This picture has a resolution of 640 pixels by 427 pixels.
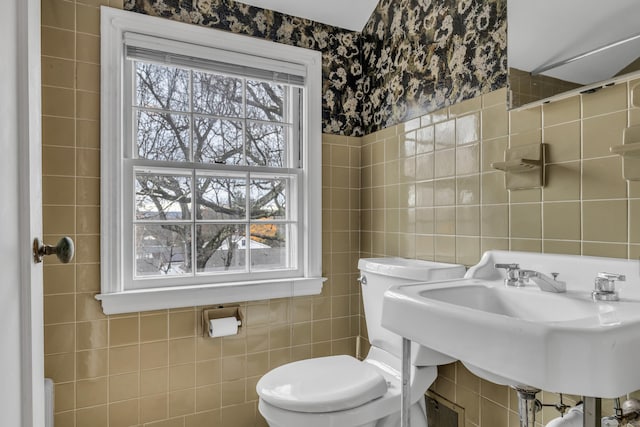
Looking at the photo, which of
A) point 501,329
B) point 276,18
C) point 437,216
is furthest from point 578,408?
point 276,18

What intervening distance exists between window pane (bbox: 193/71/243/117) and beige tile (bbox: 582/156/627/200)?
1496mm

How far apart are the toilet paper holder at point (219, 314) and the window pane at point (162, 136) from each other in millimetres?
728

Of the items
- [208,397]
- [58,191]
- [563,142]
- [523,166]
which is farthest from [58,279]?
[563,142]

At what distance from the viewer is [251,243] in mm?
1974

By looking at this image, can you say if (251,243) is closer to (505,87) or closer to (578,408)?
(505,87)

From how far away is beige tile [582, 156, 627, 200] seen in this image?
1062mm

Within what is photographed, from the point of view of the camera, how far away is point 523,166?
4.14ft

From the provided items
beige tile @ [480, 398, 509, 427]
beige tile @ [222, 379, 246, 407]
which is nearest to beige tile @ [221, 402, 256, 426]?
beige tile @ [222, 379, 246, 407]

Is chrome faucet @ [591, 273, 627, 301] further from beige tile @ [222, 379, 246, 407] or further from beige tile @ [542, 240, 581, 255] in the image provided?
beige tile @ [222, 379, 246, 407]

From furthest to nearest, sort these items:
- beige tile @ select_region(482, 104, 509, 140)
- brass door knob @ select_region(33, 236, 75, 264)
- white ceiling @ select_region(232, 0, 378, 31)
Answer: white ceiling @ select_region(232, 0, 378, 31) → beige tile @ select_region(482, 104, 509, 140) → brass door knob @ select_region(33, 236, 75, 264)

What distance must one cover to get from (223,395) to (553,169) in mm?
1677

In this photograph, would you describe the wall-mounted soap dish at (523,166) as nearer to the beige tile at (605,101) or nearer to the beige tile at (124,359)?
the beige tile at (605,101)

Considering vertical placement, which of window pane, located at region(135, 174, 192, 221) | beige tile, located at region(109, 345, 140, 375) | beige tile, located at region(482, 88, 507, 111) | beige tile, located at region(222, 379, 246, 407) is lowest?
beige tile, located at region(222, 379, 246, 407)

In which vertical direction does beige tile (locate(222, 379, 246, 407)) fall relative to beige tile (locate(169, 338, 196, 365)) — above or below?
below
